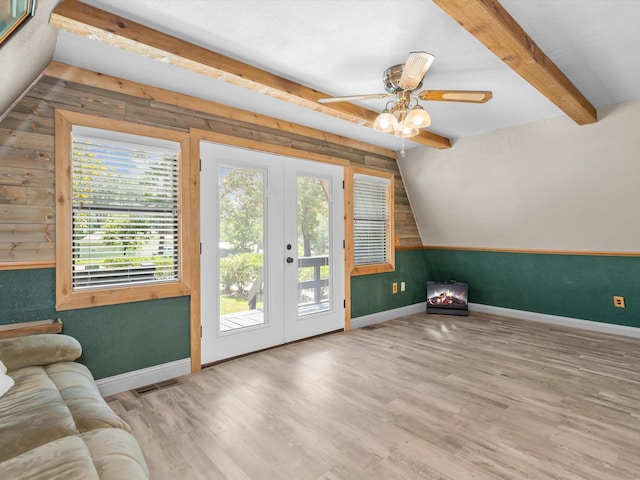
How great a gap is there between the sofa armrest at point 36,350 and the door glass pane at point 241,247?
1336mm

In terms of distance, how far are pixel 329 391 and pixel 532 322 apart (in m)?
3.59

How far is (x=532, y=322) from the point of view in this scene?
→ 502cm

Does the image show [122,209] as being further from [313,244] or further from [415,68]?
[415,68]

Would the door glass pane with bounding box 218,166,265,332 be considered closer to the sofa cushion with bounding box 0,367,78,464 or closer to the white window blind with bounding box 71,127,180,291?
the white window blind with bounding box 71,127,180,291

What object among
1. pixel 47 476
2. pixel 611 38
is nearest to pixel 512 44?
pixel 611 38

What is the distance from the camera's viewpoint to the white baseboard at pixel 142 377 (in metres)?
2.81

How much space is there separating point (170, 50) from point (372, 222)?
3.43 m

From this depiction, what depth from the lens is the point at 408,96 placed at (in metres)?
2.64

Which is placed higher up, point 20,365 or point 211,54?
point 211,54

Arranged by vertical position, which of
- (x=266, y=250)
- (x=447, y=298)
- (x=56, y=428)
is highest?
(x=266, y=250)

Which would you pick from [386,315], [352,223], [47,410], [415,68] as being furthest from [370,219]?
[47,410]

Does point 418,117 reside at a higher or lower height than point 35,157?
higher

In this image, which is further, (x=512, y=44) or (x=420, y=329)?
(x=420, y=329)

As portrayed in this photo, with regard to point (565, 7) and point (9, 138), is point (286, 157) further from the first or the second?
point (565, 7)
